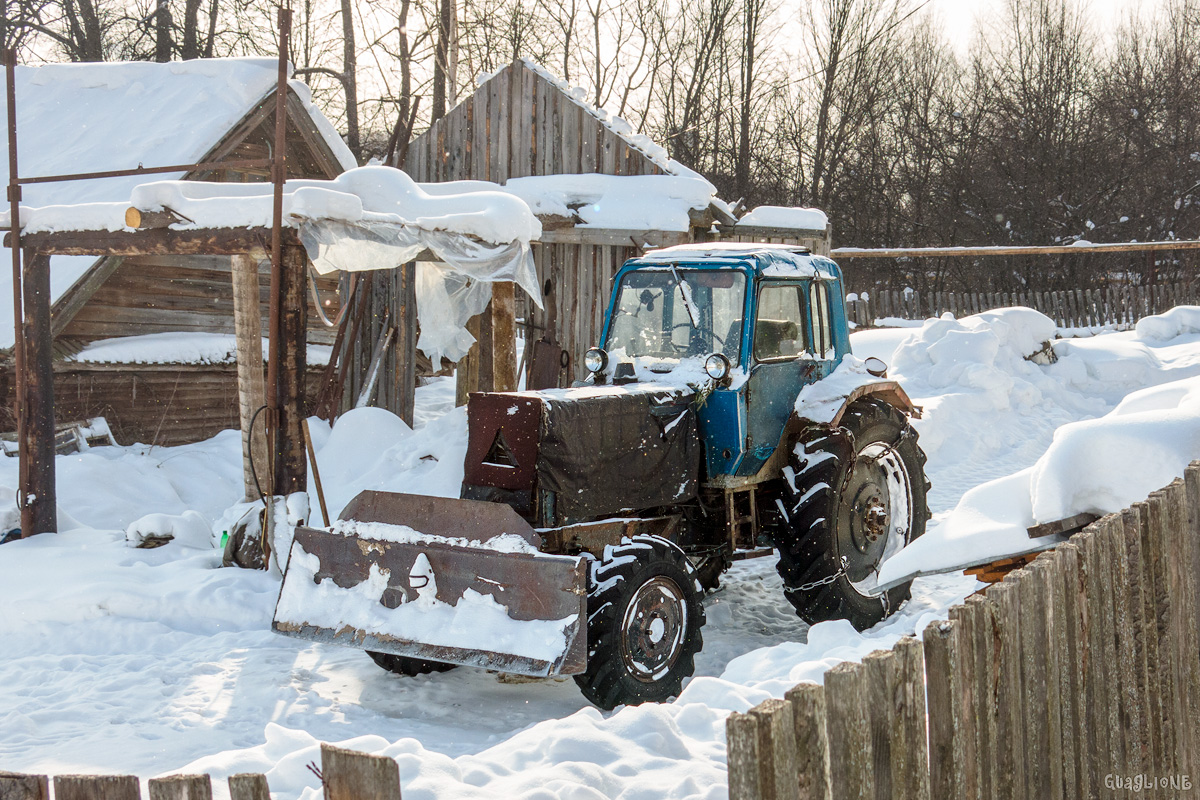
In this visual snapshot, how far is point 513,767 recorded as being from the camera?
3.69m

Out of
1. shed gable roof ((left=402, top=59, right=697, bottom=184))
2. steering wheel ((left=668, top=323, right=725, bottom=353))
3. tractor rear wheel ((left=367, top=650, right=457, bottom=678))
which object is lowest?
tractor rear wheel ((left=367, top=650, right=457, bottom=678))

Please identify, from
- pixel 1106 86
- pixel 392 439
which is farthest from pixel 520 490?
pixel 1106 86

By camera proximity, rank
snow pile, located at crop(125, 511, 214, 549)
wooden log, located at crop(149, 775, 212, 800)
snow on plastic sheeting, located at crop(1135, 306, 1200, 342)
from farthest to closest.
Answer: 1. snow on plastic sheeting, located at crop(1135, 306, 1200, 342)
2. snow pile, located at crop(125, 511, 214, 549)
3. wooden log, located at crop(149, 775, 212, 800)

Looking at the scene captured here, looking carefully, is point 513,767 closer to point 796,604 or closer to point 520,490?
point 520,490

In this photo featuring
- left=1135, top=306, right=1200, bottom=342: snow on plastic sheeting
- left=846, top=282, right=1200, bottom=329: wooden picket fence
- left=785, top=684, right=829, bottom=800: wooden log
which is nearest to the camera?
left=785, top=684, right=829, bottom=800: wooden log

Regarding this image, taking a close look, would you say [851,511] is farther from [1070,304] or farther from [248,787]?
[1070,304]

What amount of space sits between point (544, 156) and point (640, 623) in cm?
736

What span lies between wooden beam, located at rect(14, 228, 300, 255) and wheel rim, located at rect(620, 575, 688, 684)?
144 inches

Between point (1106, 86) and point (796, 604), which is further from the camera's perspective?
point (1106, 86)

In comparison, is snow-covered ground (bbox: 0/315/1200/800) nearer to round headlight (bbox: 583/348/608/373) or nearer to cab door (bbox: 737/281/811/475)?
cab door (bbox: 737/281/811/475)

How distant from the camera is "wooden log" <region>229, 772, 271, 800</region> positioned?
1.93 m

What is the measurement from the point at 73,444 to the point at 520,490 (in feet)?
27.0

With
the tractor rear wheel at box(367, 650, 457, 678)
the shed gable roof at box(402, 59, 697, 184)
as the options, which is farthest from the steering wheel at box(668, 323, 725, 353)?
the shed gable roof at box(402, 59, 697, 184)

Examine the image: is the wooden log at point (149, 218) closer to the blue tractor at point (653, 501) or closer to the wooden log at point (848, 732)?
the blue tractor at point (653, 501)
